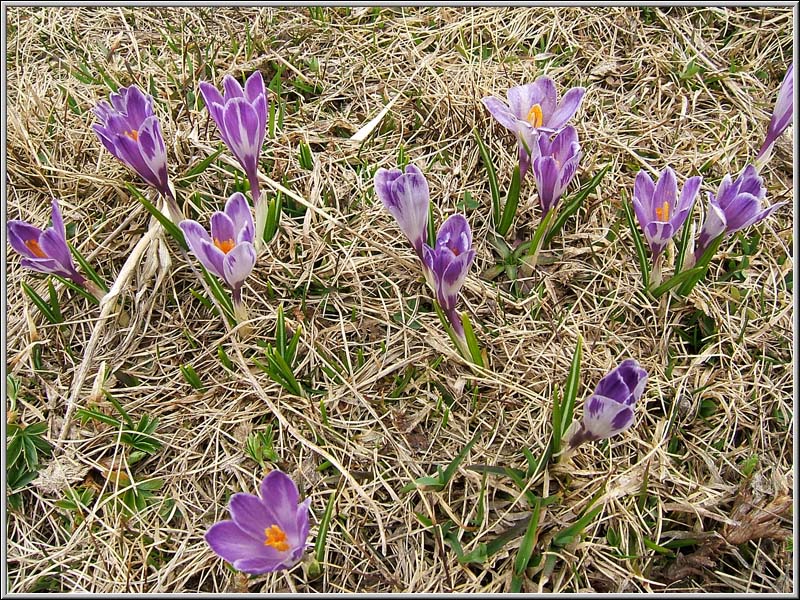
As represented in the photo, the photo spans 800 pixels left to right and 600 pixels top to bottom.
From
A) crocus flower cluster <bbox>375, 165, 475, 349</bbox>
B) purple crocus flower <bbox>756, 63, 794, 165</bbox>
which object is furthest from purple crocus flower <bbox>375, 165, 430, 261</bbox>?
purple crocus flower <bbox>756, 63, 794, 165</bbox>

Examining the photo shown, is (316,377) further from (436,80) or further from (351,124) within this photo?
(436,80)

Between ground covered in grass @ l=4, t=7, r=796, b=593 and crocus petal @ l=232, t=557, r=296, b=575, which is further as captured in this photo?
ground covered in grass @ l=4, t=7, r=796, b=593

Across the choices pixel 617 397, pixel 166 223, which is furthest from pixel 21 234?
pixel 617 397

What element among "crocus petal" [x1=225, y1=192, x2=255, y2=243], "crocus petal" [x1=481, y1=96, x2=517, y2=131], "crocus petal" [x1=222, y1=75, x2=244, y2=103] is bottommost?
"crocus petal" [x1=225, y1=192, x2=255, y2=243]

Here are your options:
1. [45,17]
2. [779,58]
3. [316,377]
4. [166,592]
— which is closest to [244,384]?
[316,377]

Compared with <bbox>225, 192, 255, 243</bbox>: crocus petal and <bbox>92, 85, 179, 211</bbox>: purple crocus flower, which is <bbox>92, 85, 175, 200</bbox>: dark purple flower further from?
<bbox>225, 192, 255, 243</bbox>: crocus petal

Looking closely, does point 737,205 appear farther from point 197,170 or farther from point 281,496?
point 197,170
